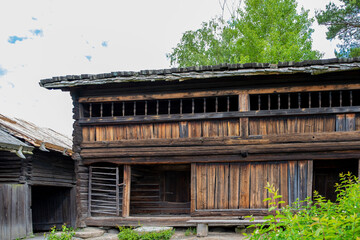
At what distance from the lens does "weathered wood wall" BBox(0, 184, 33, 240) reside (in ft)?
39.1

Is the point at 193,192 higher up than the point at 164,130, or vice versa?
the point at 164,130

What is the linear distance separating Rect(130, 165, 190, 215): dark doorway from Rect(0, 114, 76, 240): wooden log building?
377 centimetres

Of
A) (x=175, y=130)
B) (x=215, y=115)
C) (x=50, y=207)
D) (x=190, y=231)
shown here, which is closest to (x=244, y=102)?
(x=215, y=115)

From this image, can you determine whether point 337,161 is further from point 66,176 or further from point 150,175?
point 66,176

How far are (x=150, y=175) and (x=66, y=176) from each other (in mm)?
5462

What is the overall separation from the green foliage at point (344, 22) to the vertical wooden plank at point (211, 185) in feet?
→ 51.4

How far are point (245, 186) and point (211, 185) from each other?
998 mm

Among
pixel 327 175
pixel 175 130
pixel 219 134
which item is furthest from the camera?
pixel 327 175

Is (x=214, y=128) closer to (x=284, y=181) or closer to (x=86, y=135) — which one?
(x=284, y=181)

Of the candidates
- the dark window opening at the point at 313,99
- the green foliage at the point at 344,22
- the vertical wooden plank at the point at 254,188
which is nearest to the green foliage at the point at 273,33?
the green foliage at the point at 344,22

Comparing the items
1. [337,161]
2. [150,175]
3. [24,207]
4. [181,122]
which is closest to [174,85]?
[181,122]

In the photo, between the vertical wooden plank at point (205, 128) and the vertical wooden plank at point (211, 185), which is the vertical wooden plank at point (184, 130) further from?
the vertical wooden plank at point (211, 185)

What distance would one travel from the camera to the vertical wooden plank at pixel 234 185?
10.4 m

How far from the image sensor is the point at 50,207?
17.9 m
